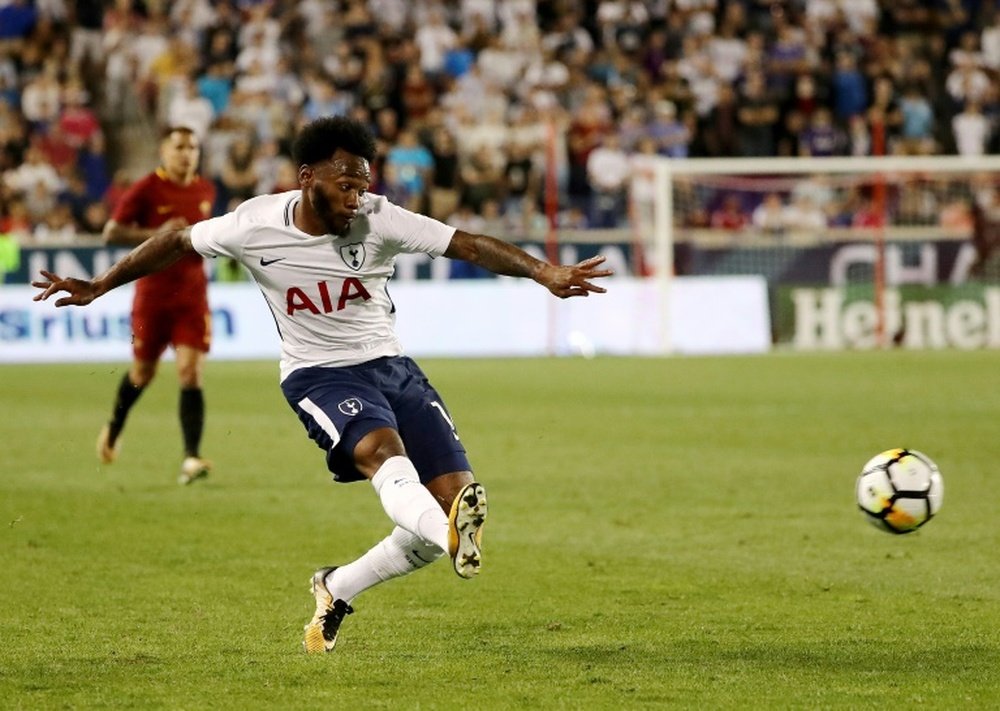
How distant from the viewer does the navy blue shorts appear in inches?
256

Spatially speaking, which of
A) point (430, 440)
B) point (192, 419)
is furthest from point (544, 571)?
point (192, 419)

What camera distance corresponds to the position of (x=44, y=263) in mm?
23391

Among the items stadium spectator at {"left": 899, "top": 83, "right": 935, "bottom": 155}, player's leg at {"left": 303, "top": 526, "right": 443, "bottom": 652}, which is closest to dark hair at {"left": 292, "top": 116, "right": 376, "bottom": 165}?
player's leg at {"left": 303, "top": 526, "right": 443, "bottom": 652}

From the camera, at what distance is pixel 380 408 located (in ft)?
21.5

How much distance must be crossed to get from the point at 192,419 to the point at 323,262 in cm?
539

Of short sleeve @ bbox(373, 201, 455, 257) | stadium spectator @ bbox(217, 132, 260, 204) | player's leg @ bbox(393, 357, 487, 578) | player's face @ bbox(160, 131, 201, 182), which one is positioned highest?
stadium spectator @ bbox(217, 132, 260, 204)

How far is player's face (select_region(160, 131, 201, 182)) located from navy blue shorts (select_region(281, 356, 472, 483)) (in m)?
5.58

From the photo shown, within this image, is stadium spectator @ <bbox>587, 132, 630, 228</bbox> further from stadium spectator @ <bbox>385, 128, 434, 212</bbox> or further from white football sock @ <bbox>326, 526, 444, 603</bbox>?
white football sock @ <bbox>326, 526, 444, 603</bbox>

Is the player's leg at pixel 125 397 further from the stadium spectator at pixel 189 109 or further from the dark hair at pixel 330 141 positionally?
the stadium spectator at pixel 189 109

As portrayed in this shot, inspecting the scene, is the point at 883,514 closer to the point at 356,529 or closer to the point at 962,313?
the point at 356,529

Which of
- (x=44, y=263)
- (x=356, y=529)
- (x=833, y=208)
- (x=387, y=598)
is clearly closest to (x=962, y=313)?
(x=833, y=208)

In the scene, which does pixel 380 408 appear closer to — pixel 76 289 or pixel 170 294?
pixel 76 289

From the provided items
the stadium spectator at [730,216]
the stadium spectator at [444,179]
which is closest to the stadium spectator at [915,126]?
the stadium spectator at [730,216]

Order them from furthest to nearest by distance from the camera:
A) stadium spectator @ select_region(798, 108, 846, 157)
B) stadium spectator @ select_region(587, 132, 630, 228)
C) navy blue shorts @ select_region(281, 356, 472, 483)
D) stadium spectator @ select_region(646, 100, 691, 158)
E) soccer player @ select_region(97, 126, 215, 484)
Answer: stadium spectator @ select_region(798, 108, 846, 157) < stadium spectator @ select_region(646, 100, 691, 158) < stadium spectator @ select_region(587, 132, 630, 228) < soccer player @ select_region(97, 126, 215, 484) < navy blue shorts @ select_region(281, 356, 472, 483)
